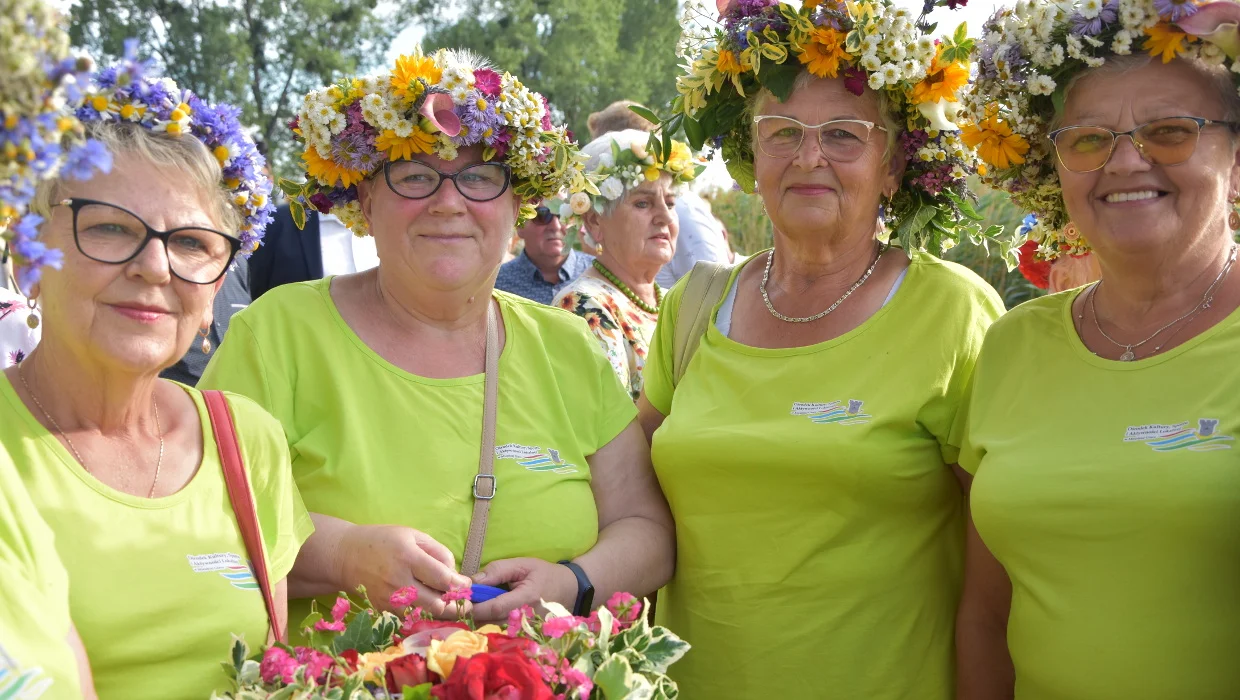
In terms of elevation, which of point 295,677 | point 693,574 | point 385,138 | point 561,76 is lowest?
point 693,574

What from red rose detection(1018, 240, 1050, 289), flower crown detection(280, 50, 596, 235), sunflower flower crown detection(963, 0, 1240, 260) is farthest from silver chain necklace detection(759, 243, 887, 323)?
red rose detection(1018, 240, 1050, 289)

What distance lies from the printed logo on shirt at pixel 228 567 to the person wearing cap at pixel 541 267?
504 cm

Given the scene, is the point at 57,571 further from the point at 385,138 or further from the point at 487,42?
the point at 487,42

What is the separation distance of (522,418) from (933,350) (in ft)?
4.21

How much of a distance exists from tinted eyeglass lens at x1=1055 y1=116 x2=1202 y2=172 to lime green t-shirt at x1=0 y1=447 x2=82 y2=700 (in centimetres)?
265

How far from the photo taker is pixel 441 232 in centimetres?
348

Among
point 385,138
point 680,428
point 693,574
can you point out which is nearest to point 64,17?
point 385,138

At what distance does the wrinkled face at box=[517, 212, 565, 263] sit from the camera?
7609 mm

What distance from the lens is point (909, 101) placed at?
3602mm

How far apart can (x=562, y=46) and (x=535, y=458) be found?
28.4 meters

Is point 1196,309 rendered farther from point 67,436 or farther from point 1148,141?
point 67,436

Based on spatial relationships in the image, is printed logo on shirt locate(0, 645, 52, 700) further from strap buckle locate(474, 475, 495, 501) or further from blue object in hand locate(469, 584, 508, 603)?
strap buckle locate(474, 475, 495, 501)

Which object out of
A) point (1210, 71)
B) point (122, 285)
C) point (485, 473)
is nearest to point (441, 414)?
point (485, 473)

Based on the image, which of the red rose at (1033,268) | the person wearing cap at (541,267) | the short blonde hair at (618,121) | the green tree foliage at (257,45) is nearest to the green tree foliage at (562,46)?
the green tree foliage at (257,45)
